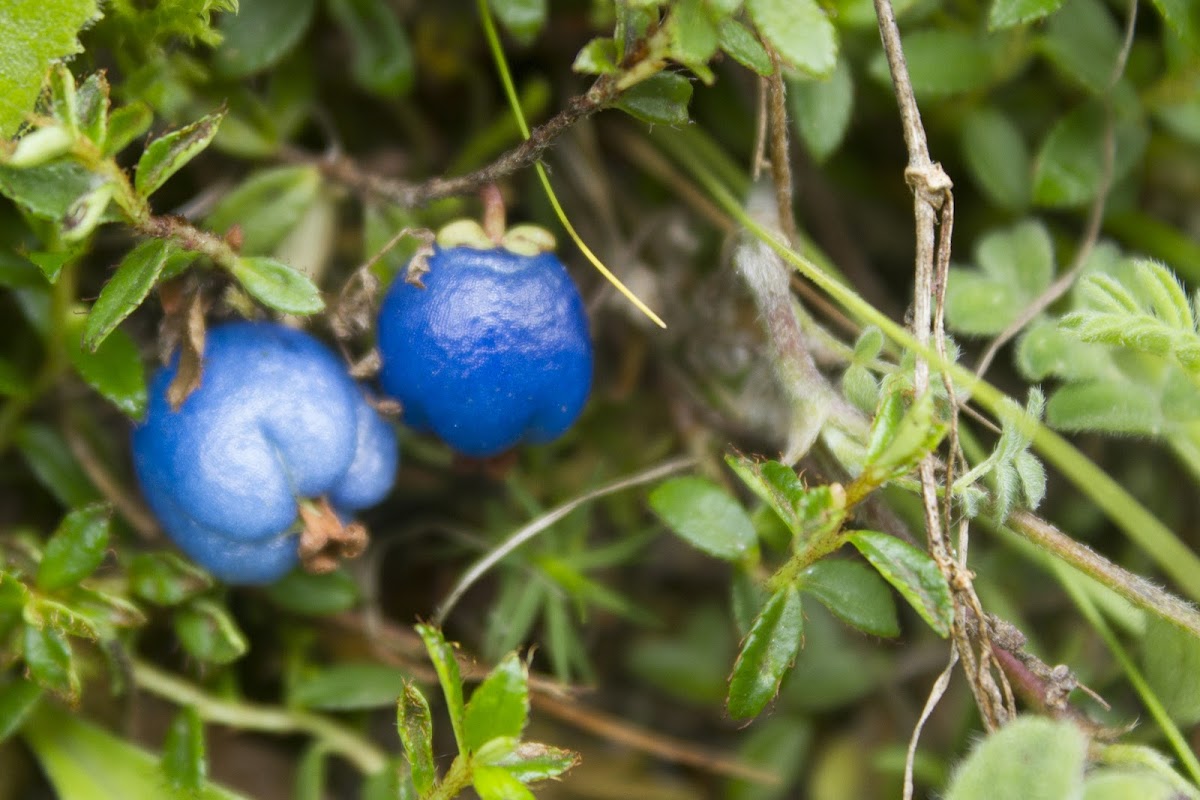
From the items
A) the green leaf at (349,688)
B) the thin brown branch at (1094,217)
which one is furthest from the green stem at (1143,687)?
the green leaf at (349,688)

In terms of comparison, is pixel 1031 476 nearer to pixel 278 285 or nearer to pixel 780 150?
pixel 780 150

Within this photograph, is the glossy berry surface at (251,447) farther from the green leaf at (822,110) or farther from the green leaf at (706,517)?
the green leaf at (822,110)

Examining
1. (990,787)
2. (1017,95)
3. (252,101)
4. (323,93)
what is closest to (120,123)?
(252,101)

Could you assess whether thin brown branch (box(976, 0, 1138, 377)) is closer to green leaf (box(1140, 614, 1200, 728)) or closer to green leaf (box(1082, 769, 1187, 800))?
green leaf (box(1140, 614, 1200, 728))

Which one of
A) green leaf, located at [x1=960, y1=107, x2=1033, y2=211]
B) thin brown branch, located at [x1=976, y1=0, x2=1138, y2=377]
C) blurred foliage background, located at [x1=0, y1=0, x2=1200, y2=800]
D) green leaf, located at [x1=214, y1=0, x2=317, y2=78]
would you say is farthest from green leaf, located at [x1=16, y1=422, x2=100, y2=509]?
green leaf, located at [x1=960, y1=107, x2=1033, y2=211]

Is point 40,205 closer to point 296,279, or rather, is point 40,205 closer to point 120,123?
point 120,123

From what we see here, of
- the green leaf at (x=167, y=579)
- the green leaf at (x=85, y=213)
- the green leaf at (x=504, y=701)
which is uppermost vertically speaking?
the green leaf at (x=85, y=213)
